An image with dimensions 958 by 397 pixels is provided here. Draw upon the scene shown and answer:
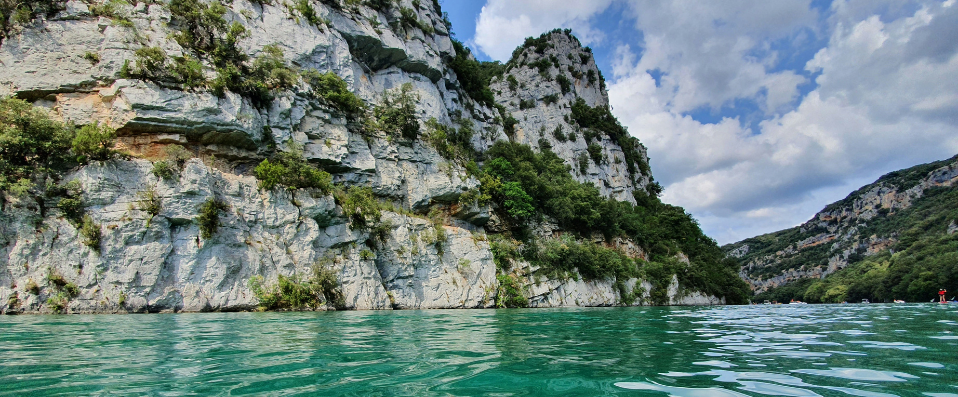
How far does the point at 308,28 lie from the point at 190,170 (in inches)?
590

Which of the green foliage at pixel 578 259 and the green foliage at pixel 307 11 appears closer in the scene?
the green foliage at pixel 307 11

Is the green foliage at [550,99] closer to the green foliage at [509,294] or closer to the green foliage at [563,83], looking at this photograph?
the green foliage at [563,83]

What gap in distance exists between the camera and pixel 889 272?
53875 mm

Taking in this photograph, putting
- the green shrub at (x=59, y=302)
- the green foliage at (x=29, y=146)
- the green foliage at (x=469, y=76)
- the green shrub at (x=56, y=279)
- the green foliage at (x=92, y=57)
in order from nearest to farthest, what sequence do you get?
the green shrub at (x=59, y=302) < the green shrub at (x=56, y=279) < the green foliage at (x=29, y=146) < the green foliage at (x=92, y=57) < the green foliage at (x=469, y=76)

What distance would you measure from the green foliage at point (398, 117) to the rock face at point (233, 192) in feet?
3.25

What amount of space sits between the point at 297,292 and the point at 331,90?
13987mm

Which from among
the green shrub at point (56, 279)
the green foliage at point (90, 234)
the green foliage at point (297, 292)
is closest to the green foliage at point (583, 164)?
the green foliage at point (297, 292)

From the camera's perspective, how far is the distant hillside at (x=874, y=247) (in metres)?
51.2

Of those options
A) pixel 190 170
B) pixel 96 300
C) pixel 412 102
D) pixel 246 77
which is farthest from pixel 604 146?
pixel 96 300

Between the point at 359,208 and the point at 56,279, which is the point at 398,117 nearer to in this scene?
the point at 359,208

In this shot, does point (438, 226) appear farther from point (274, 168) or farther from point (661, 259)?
point (661, 259)

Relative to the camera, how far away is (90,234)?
52.7ft

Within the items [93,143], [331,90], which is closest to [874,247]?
[331,90]

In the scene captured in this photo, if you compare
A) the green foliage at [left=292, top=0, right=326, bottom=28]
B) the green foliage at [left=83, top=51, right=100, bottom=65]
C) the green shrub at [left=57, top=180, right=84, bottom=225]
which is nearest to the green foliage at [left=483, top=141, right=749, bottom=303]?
the green foliage at [left=292, top=0, right=326, bottom=28]
